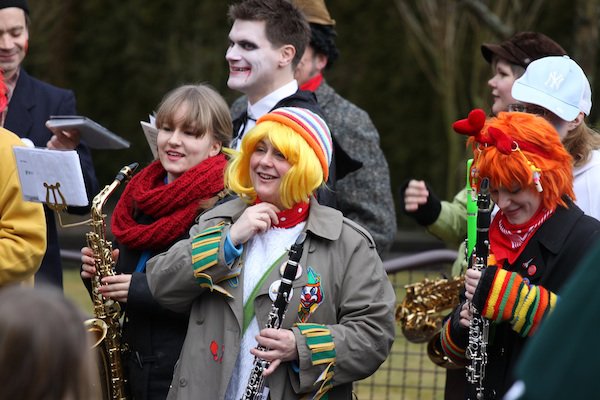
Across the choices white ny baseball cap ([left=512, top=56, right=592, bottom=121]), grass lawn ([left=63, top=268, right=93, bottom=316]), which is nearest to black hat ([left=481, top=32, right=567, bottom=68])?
white ny baseball cap ([left=512, top=56, right=592, bottom=121])

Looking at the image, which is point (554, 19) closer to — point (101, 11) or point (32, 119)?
point (101, 11)

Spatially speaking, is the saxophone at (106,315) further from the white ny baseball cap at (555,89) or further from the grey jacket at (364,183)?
the white ny baseball cap at (555,89)

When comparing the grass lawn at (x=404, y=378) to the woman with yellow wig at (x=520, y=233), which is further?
the grass lawn at (x=404, y=378)

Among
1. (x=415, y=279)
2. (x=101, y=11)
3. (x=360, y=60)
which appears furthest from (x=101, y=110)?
(x=415, y=279)


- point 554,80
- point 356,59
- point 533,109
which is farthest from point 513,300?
point 356,59

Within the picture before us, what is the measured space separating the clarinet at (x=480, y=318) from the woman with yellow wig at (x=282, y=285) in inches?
12.6

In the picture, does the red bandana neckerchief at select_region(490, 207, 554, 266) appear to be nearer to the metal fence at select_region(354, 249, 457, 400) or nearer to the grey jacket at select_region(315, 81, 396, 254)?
the grey jacket at select_region(315, 81, 396, 254)

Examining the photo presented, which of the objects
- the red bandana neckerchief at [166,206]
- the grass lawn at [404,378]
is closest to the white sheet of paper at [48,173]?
the red bandana neckerchief at [166,206]

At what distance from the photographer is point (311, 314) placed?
3723 mm

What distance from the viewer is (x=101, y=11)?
1628cm

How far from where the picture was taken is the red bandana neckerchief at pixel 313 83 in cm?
552

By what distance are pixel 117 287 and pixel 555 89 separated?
1.96m

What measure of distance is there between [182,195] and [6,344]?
2265mm

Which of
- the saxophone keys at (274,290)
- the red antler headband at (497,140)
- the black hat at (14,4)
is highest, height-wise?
the black hat at (14,4)
